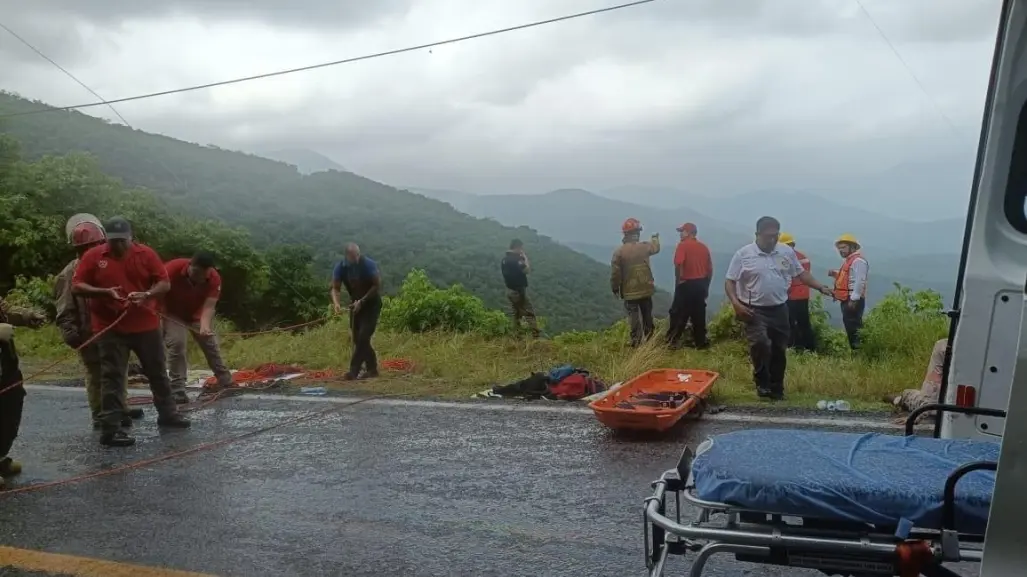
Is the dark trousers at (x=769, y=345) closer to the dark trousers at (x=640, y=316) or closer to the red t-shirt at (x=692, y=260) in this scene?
the red t-shirt at (x=692, y=260)

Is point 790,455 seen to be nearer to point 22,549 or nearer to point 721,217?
point 22,549

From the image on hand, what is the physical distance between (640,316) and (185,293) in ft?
19.1

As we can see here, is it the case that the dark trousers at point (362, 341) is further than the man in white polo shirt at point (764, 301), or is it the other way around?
the dark trousers at point (362, 341)

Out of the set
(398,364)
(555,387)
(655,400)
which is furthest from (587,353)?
(655,400)

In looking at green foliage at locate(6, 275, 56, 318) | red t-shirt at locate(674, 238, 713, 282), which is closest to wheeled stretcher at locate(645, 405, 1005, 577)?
red t-shirt at locate(674, 238, 713, 282)

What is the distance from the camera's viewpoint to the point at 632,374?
29.2 ft

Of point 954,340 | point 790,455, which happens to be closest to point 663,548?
point 790,455

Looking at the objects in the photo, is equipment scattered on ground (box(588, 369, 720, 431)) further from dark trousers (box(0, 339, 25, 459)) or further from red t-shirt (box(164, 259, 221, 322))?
red t-shirt (box(164, 259, 221, 322))

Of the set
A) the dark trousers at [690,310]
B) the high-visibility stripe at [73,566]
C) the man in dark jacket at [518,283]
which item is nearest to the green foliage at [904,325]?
the dark trousers at [690,310]

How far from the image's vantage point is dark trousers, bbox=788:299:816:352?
10.4 metres

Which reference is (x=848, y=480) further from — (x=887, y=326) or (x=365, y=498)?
(x=887, y=326)

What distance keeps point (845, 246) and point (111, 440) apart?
8.48 m

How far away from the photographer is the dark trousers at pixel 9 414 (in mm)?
5898

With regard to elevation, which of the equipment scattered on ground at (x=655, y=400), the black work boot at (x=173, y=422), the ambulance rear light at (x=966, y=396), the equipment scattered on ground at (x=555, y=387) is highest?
the ambulance rear light at (x=966, y=396)
